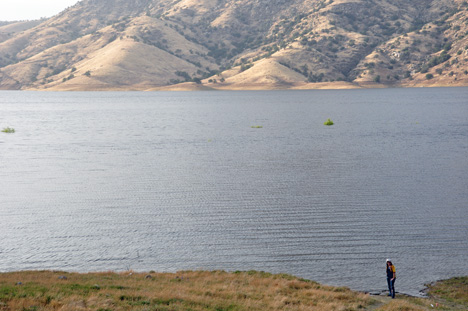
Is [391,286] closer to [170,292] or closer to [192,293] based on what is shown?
[192,293]

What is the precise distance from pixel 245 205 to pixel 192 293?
63.3ft

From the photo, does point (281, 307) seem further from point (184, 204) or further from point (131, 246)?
point (184, 204)

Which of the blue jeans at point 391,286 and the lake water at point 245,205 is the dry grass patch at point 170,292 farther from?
the lake water at point 245,205

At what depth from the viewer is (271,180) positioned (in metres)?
50.9

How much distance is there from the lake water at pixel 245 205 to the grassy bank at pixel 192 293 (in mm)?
2260

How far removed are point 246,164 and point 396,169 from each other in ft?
54.2

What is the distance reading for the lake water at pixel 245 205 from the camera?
1179 inches

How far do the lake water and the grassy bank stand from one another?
226 centimetres

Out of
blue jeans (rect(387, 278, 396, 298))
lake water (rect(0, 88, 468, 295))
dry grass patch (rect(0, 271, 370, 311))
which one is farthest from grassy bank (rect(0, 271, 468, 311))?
lake water (rect(0, 88, 468, 295))

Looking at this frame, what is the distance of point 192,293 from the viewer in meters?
22.8

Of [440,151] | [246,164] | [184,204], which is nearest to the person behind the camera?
[184,204]

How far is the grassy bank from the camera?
20.2 m

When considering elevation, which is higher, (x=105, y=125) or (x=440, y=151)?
(x=105, y=125)

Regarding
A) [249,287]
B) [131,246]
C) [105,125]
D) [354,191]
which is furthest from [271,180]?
[105,125]
